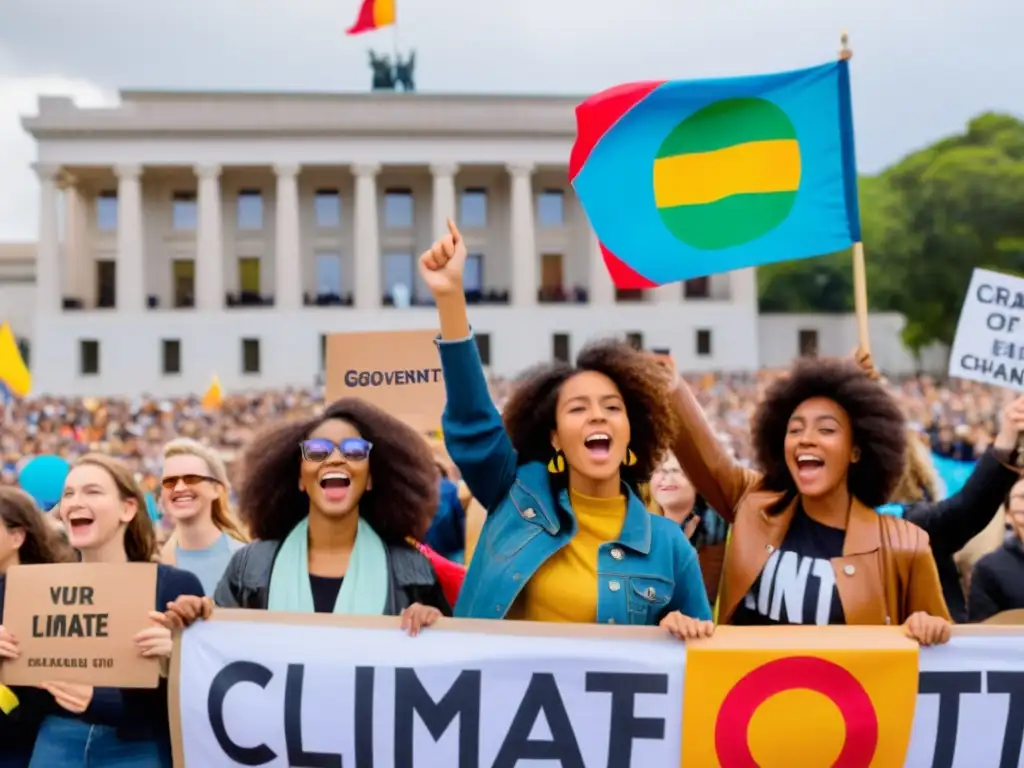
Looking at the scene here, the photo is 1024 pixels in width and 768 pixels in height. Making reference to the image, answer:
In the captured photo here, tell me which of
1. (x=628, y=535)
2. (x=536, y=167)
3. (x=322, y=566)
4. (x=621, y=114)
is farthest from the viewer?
(x=536, y=167)

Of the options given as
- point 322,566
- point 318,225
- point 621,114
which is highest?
point 318,225

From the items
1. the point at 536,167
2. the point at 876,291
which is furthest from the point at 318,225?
Answer: the point at 876,291

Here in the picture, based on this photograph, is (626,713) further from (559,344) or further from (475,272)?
(475,272)

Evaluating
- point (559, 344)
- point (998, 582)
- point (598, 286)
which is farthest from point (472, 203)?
point (998, 582)

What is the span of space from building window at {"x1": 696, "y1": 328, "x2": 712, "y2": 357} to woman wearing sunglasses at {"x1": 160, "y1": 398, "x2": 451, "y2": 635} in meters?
56.3

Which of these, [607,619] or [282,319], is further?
[282,319]

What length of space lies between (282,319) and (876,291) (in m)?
25.9

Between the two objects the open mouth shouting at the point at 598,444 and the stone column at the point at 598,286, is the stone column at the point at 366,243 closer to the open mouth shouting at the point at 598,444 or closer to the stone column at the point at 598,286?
the stone column at the point at 598,286

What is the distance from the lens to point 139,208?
59.2m

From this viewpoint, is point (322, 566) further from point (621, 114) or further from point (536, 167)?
point (536, 167)

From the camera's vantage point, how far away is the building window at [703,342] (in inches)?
2371

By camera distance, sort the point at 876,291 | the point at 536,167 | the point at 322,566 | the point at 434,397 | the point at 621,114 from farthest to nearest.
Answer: the point at 536,167, the point at 876,291, the point at 434,397, the point at 621,114, the point at 322,566

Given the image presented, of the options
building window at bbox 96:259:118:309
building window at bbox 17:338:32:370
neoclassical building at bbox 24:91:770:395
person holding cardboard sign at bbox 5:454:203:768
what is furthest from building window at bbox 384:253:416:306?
person holding cardboard sign at bbox 5:454:203:768

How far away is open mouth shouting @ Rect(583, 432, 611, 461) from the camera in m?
4.06
